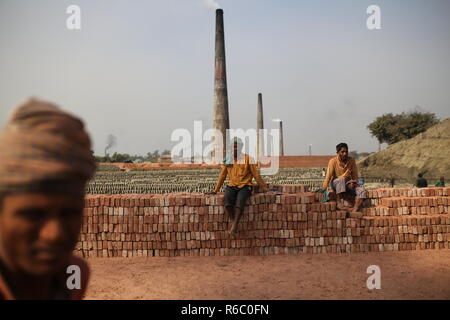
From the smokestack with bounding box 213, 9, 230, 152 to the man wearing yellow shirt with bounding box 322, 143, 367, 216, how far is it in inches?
846

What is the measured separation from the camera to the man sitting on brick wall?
70cm

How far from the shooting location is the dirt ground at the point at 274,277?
12.2ft

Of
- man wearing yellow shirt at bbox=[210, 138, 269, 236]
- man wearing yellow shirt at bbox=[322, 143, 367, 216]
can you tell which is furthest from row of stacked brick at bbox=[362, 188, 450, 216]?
man wearing yellow shirt at bbox=[210, 138, 269, 236]

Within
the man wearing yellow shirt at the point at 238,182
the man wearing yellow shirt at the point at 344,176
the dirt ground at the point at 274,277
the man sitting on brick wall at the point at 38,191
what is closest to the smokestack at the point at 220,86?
the man wearing yellow shirt at the point at 344,176

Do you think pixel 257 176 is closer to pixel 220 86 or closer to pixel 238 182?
pixel 238 182

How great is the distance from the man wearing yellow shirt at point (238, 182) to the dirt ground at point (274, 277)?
86 centimetres

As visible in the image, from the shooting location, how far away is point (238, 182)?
5.40 m

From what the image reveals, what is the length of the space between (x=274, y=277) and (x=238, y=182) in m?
1.77

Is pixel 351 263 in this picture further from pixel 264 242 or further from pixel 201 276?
pixel 201 276

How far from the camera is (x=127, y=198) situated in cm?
563

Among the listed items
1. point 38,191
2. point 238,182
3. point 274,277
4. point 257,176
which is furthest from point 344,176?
point 38,191

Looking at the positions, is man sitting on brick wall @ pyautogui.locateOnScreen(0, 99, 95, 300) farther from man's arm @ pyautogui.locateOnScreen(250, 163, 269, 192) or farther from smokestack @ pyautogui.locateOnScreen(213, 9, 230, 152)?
smokestack @ pyautogui.locateOnScreen(213, 9, 230, 152)
